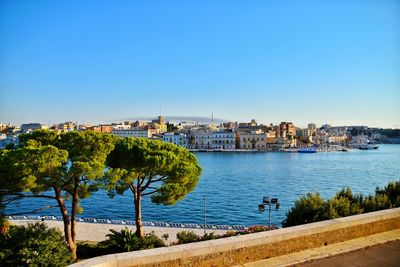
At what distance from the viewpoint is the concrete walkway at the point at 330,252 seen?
15.1 feet

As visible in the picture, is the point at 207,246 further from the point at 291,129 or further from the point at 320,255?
the point at 291,129

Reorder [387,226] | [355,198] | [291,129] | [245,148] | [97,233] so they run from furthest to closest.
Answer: [291,129], [245,148], [97,233], [355,198], [387,226]

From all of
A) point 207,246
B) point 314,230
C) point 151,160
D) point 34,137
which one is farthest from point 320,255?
point 34,137

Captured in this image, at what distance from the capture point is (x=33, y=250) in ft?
19.8

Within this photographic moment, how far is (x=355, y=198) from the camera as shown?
1026cm

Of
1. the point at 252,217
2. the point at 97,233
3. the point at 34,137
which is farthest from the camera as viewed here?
the point at 252,217

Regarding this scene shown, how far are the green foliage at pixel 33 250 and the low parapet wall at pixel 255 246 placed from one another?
2540 millimetres

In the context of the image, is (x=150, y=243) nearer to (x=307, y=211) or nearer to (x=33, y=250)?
(x=307, y=211)

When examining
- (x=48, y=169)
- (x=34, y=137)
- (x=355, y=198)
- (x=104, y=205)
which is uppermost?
(x=34, y=137)

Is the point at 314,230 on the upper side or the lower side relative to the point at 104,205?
upper

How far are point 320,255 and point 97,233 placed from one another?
1342cm

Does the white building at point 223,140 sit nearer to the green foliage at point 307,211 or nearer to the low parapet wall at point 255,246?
the green foliage at point 307,211

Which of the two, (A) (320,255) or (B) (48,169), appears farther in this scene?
(B) (48,169)

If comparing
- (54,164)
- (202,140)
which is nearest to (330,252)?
(54,164)
